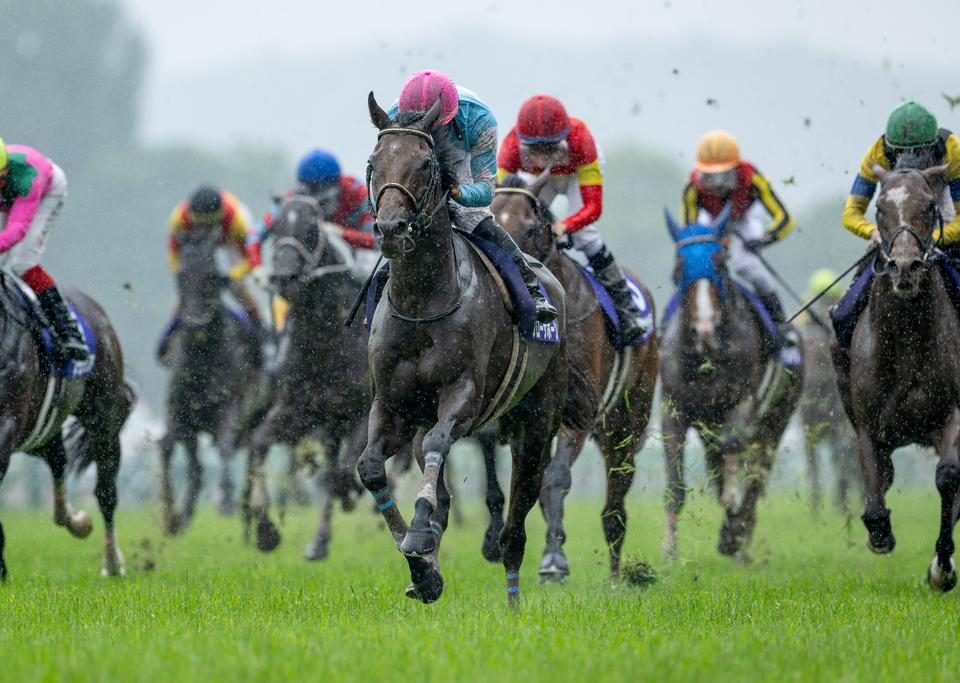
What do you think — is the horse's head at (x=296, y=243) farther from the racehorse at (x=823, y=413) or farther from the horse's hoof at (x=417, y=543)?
the racehorse at (x=823, y=413)

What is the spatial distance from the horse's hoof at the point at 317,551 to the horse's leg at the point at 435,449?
518cm

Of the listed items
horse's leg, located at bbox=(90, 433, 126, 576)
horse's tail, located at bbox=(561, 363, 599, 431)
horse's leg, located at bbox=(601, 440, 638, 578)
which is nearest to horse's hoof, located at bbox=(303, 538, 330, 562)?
horse's leg, located at bbox=(90, 433, 126, 576)

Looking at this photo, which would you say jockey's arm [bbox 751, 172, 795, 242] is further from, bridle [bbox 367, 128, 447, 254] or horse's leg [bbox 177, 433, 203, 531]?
bridle [bbox 367, 128, 447, 254]

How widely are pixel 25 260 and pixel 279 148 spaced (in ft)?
204

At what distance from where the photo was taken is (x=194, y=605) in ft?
27.2

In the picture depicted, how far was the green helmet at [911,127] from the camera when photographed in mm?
9852

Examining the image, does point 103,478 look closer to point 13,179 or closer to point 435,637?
point 13,179

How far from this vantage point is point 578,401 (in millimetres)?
10398

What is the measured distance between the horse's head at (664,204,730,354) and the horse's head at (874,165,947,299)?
3.48m

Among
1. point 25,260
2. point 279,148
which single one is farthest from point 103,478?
point 279,148

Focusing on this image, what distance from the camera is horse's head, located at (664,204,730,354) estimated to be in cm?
1303

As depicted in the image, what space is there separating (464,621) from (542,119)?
442 centimetres

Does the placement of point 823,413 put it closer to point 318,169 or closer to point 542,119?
point 318,169

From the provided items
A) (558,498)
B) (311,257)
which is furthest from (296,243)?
(558,498)
